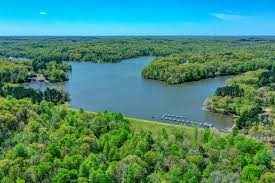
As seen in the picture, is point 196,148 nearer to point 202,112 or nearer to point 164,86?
point 202,112

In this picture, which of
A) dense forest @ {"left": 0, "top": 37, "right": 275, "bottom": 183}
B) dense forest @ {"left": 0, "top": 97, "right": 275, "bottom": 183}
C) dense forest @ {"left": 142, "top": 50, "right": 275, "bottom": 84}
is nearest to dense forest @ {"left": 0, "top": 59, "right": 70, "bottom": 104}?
dense forest @ {"left": 0, "top": 37, "right": 275, "bottom": 183}

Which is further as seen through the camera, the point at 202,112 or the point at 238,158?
the point at 202,112

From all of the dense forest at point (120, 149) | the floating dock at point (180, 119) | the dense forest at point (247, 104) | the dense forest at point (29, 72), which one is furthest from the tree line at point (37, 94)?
the dense forest at point (247, 104)

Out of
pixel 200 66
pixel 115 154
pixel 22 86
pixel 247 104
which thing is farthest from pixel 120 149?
pixel 200 66

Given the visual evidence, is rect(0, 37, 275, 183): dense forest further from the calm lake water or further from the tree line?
the calm lake water

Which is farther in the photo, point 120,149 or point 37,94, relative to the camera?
point 37,94

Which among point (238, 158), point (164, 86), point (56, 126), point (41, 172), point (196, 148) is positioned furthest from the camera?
point (164, 86)

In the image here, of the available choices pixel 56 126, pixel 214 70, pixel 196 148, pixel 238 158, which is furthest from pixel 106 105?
pixel 214 70

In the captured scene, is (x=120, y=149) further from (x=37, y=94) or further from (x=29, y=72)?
(x=29, y=72)
